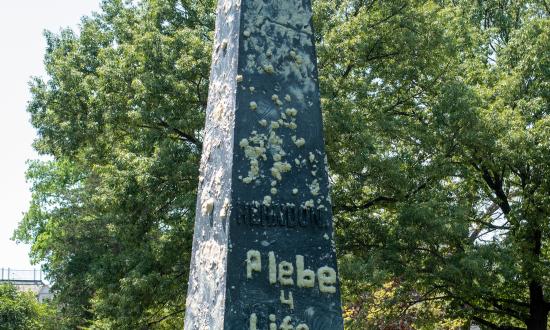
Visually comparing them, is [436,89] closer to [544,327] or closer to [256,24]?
[544,327]

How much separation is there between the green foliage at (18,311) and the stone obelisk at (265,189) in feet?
75.1

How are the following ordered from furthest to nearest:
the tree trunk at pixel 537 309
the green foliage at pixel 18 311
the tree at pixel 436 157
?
the green foliage at pixel 18 311
the tree trunk at pixel 537 309
the tree at pixel 436 157

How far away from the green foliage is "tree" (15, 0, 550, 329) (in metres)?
11.5

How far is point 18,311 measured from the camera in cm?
2784

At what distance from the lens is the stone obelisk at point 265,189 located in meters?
4.82

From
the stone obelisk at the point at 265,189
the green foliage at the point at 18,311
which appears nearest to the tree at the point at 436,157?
the stone obelisk at the point at 265,189

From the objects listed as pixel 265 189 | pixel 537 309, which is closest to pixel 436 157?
pixel 537 309

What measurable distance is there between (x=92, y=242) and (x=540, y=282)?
43.2ft

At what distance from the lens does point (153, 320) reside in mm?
15633

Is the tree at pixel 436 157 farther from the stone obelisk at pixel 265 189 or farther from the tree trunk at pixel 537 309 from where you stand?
the stone obelisk at pixel 265 189

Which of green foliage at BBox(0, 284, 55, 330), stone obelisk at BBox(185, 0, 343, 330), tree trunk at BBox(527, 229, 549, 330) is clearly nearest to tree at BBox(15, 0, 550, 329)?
tree trunk at BBox(527, 229, 549, 330)

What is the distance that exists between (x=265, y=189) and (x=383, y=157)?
9329mm

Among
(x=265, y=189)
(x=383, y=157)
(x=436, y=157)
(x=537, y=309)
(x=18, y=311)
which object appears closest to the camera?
(x=265, y=189)

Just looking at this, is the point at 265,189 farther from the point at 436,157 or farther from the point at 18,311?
the point at 18,311
